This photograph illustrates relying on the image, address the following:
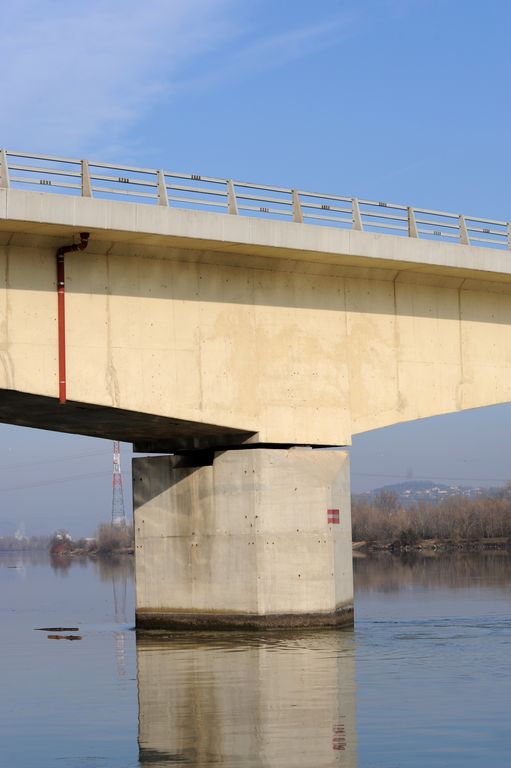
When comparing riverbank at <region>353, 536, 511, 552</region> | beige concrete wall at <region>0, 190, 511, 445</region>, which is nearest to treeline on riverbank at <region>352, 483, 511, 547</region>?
riverbank at <region>353, 536, 511, 552</region>

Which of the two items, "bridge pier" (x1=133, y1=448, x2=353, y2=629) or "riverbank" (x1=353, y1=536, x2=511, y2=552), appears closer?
"bridge pier" (x1=133, y1=448, x2=353, y2=629)

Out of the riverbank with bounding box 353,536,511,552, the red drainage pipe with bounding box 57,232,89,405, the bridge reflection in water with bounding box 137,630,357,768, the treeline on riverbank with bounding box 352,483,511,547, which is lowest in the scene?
the bridge reflection in water with bounding box 137,630,357,768

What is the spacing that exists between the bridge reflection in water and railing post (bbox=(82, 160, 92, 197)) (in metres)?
9.16

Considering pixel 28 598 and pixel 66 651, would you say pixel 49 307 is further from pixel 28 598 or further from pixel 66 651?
pixel 28 598

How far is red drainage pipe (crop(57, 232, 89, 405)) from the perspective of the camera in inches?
1112

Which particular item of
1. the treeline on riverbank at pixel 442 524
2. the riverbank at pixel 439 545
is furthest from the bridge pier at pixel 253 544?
the treeline on riverbank at pixel 442 524

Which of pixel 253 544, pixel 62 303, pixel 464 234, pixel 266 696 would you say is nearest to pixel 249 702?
pixel 266 696

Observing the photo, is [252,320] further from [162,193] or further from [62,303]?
[62,303]

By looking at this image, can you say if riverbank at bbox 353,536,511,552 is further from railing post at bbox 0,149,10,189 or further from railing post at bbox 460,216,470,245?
railing post at bbox 0,149,10,189

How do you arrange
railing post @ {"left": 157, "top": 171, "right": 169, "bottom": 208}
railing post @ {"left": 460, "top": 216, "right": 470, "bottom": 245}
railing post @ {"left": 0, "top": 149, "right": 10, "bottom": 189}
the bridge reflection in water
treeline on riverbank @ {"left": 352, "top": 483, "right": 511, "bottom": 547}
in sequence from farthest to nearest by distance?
1. treeline on riverbank @ {"left": 352, "top": 483, "right": 511, "bottom": 547}
2. railing post @ {"left": 460, "top": 216, "right": 470, "bottom": 245}
3. railing post @ {"left": 157, "top": 171, "right": 169, "bottom": 208}
4. railing post @ {"left": 0, "top": 149, "right": 10, "bottom": 189}
5. the bridge reflection in water

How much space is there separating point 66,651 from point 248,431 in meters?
6.45

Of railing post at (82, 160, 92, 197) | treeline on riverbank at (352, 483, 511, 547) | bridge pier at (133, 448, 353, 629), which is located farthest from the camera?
treeline on riverbank at (352, 483, 511, 547)

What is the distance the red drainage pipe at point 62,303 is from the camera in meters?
28.2

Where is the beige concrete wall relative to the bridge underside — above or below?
above
